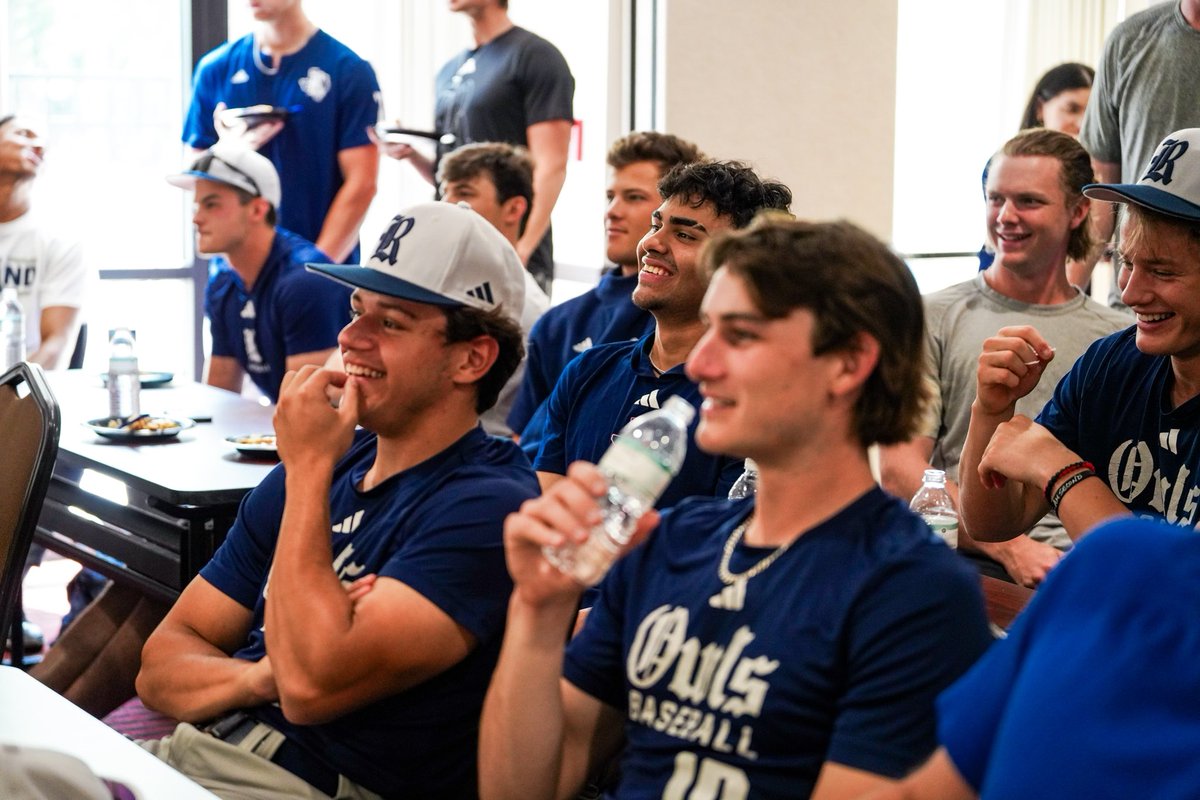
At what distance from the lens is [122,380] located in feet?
11.6

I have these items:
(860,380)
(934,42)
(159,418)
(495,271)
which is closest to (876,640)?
(860,380)

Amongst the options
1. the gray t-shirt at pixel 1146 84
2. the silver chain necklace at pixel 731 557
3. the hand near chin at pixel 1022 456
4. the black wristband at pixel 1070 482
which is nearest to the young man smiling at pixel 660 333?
the hand near chin at pixel 1022 456

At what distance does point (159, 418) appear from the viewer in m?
3.40

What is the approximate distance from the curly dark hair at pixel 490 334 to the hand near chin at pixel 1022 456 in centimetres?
72

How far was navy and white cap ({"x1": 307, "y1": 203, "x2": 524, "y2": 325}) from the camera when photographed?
2.04 metres

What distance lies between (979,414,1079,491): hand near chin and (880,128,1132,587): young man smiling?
80 cm

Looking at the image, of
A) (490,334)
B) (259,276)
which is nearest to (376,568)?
(490,334)

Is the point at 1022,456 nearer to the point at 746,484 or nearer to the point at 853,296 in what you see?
the point at 746,484

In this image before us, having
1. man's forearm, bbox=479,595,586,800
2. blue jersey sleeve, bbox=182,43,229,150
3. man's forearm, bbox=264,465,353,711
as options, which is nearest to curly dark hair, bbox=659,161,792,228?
man's forearm, bbox=264,465,353,711

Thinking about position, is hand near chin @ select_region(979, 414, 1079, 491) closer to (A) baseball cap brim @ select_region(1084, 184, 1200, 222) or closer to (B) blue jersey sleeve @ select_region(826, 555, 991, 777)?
(A) baseball cap brim @ select_region(1084, 184, 1200, 222)

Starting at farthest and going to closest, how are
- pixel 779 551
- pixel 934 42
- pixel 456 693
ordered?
pixel 934 42, pixel 456 693, pixel 779 551

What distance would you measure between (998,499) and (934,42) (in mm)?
4590

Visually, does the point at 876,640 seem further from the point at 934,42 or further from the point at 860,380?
the point at 934,42

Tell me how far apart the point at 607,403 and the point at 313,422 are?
0.69 metres
